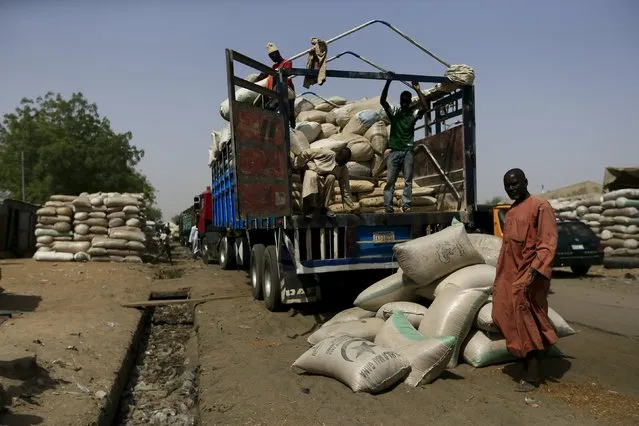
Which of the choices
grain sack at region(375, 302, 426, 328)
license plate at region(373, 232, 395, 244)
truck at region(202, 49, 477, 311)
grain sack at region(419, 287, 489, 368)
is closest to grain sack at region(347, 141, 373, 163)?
truck at region(202, 49, 477, 311)

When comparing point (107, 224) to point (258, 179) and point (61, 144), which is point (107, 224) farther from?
point (61, 144)

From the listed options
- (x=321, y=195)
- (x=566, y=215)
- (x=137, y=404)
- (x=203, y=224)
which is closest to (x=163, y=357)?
(x=137, y=404)

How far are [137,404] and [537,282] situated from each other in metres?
3.57

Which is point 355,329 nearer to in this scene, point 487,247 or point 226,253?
point 487,247

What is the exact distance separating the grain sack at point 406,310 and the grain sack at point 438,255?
25 centimetres

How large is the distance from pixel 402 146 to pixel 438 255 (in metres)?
2.17

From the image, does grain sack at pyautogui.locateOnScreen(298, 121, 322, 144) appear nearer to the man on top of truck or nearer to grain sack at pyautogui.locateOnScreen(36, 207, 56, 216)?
the man on top of truck

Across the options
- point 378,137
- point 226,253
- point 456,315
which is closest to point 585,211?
point 226,253

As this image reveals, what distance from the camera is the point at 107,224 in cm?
1453

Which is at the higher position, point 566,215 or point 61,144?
point 61,144

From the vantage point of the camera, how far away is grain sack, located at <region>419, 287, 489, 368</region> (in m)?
4.07

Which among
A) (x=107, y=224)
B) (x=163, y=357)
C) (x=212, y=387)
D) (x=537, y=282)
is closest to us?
(x=537, y=282)

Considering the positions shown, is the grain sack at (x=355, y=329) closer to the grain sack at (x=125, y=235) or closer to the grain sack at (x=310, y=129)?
the grain sack at (x=310, y=129)

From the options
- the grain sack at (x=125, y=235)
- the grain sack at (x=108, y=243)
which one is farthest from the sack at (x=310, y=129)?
the grain sack at (x=108, y=243)
